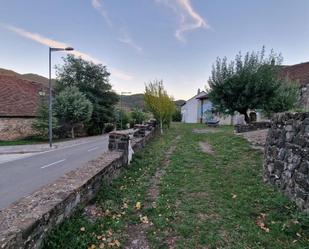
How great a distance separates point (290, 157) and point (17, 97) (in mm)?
27382

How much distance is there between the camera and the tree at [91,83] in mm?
31391

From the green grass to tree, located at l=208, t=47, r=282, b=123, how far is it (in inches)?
354

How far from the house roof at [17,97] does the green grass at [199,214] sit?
21.2 metres

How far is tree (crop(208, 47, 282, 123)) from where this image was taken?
13766mm

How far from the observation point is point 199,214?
12.3 ft

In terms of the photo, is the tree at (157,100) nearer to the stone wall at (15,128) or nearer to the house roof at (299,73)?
the house roof at (299,73)

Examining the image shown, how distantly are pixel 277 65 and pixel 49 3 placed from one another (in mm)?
14482

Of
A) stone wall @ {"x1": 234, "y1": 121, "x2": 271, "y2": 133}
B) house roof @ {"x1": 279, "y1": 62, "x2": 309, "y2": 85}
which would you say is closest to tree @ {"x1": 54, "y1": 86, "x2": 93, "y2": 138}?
stone wall @ {"x1": 234, "y1": 121, "x2": 271, "y2": 133}

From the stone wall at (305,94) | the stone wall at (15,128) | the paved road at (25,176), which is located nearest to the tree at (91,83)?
the stone wall at (15,128)

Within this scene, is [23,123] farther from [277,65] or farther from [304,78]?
[304,78]

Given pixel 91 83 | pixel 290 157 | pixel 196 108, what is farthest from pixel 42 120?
pixel 196 108

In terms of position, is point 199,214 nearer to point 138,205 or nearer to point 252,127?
point 138,205

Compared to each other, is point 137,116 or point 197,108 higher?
point 197,108

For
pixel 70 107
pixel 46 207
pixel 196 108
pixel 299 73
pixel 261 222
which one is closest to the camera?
pixel 46 207
